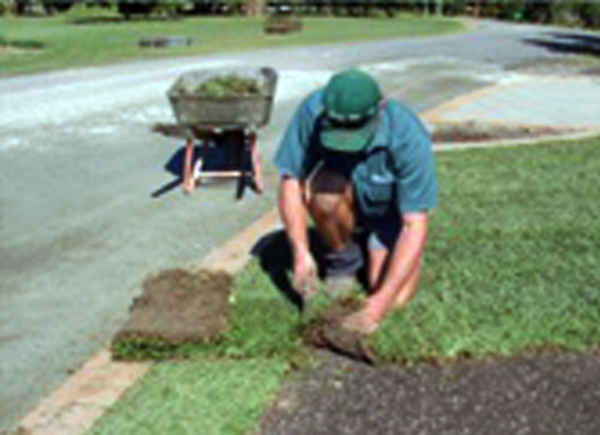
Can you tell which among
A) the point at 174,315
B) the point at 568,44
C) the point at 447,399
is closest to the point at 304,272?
the point at 174,315

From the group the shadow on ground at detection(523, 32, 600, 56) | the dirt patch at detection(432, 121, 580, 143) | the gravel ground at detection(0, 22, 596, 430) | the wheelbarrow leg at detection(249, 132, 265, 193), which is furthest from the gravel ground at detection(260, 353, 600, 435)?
the shadow on ground at detection(523, 32, 600, 56)

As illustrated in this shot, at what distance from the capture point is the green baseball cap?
13.9 ft

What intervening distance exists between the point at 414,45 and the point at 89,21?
27.1 metres

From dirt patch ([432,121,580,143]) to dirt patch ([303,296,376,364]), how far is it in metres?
6.07

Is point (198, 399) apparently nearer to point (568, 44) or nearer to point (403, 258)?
point (403, 258)

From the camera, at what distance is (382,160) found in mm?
4691

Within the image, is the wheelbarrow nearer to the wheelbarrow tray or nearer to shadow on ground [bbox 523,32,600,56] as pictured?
the wheelbarrow tray

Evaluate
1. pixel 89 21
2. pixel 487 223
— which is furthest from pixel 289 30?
pixel 487 223

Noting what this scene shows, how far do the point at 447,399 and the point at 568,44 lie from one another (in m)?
30.2

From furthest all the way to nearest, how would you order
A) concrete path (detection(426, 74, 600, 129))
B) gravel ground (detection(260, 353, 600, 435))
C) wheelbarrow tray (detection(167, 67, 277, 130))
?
concrete path (detection(426, 74, 600, 129)) < wheelbarrow tray (detection(167, 67, 277, 130)) < gravel ground (detection(260, 353, 600, 435))

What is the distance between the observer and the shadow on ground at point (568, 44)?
27.9 meters

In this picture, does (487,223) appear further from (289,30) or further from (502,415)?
(289,30)

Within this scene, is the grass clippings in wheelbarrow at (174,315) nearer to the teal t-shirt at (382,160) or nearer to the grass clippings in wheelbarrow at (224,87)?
the teal t-shirt at (382,160)

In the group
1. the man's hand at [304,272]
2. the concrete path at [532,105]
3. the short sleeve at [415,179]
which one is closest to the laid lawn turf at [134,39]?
the concrete path at [532,105]
